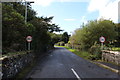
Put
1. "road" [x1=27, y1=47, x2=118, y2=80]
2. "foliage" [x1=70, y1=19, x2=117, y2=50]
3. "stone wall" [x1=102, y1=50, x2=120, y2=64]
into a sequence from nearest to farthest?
"road" [x1=27, y1=47, x2=118, y2=80] < "stone wall" [x1=102, y1=50, x2=120, y2=64] < "foliage" [x1=70, y1=19, x2=117, y2=50]

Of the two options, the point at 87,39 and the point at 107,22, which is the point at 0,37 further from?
the point at 107,22

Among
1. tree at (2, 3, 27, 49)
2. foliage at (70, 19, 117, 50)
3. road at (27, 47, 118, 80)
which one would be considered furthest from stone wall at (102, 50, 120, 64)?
tree at (2, 3, 27, 49)

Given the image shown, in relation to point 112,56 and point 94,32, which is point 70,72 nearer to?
point 112,56

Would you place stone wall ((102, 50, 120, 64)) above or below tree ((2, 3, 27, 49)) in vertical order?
below

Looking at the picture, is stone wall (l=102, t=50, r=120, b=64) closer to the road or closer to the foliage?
the road

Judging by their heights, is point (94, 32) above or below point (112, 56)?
above

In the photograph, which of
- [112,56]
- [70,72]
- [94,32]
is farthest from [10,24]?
[94,32]

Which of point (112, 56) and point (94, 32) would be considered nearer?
point (112, 56)

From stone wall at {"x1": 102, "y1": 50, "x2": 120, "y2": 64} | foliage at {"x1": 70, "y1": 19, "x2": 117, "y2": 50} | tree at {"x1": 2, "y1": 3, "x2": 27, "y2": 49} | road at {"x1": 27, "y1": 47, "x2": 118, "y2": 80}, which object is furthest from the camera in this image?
foliage at {"x1": 70, "y1": 19, "x2": 117, "y2": 50}

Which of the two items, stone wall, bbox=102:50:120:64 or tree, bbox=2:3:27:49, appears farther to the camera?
stone wall, bbox=102:50:120:64

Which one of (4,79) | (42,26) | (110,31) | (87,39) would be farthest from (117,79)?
(110,31)

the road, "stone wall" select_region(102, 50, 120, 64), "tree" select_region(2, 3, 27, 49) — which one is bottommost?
the road

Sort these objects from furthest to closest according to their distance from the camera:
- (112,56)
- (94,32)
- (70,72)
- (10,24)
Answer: (94,32) < (112,56) < (10,24) < (70,72)

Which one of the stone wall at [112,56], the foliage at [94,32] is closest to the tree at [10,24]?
the stone wall at [112,56]
